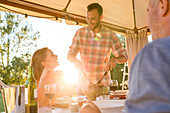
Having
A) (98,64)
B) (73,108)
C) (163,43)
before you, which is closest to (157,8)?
(163,43)

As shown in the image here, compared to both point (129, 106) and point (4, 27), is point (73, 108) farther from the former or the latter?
point (4, 27)

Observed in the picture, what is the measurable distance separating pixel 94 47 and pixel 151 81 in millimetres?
2074

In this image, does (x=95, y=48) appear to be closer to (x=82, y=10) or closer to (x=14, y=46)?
(x=82, y=10)

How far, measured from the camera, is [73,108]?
1187 millimetres

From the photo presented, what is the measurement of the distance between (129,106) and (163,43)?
18 centimetres

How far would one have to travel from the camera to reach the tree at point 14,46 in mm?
7250

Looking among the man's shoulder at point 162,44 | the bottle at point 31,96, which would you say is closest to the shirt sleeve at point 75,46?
the bottle at point 31,96

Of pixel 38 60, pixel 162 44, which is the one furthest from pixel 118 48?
pixel 162 44

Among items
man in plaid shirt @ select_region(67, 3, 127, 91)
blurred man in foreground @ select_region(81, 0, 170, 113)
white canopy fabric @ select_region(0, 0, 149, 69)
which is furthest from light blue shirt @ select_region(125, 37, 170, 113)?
white canopy fabric @ select_region(0, 0, 149, 69)

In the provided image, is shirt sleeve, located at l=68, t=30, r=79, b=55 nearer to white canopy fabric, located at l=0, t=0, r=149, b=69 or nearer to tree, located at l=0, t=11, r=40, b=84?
white canopy fabric, located at l=0, t=0, r=149, b=69

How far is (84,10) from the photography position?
3.00m

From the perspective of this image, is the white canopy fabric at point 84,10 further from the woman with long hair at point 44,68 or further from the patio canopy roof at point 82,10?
the woman with long hair at point 44,68

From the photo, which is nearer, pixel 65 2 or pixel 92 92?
pixel 92 92

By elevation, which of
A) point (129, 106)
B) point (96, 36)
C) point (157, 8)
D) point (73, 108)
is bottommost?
A: point (73, 108)
